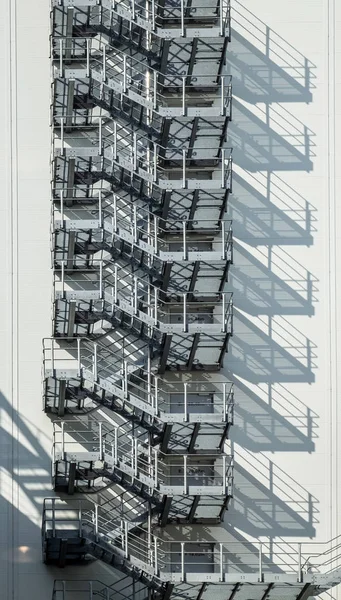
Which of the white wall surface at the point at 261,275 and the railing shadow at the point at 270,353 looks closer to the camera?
the white wall surface at the point at 261,275

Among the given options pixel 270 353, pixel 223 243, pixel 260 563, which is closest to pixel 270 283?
pixel 270 353

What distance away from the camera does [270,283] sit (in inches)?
2255

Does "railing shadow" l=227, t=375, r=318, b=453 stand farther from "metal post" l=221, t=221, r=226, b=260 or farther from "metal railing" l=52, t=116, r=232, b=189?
"metal railing" l=52, t=116, r=232, b=189

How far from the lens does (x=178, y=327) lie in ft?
181

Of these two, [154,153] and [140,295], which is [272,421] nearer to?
[140,295]

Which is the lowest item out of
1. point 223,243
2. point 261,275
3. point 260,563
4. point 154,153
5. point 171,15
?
point 260,563

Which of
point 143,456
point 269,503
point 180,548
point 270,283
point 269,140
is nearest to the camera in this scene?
point 180,548

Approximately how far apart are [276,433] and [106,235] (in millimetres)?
7922

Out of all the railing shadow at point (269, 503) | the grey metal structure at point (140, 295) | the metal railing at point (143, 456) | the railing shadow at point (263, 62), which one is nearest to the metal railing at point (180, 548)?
the grey metal structure at point (140, 295)

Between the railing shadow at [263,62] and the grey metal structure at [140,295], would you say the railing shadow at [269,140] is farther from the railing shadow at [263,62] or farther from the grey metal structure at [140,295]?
the grey metal structure at [140,295]

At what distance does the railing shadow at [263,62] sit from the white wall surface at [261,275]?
44 millimetres

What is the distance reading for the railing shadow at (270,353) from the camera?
56.8 meters

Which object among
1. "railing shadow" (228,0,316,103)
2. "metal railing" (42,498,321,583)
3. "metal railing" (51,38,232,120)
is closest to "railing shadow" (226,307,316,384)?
"metal railing" (42,498,321,583)

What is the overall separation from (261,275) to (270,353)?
2427 mm
